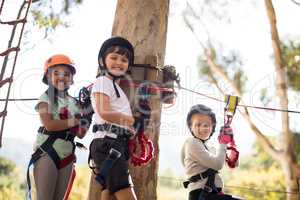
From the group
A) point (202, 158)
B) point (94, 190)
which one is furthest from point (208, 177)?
point (94, 190)

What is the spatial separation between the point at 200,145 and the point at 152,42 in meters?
0.75

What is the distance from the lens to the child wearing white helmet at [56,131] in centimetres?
237

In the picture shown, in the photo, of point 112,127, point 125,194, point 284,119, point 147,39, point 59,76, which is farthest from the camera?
point 284,119

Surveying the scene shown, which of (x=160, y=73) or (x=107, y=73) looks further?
(x=160, y=73)

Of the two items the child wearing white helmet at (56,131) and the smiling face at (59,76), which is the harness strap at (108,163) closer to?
the child wearing white helmet at (56,131)

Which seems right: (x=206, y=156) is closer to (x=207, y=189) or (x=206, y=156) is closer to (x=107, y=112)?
(x=207, y=189)

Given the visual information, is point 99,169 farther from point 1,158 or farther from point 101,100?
point 1,158

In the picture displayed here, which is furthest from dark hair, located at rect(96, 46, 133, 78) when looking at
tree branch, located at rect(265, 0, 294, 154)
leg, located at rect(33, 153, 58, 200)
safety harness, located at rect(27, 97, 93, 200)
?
tree branch, located at rect(265, 0, 294, 154)

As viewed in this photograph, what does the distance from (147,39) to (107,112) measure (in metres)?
0.77

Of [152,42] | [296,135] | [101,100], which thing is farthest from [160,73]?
[296,135]

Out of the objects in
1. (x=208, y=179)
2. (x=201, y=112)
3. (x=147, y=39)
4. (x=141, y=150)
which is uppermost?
(x=147, y=39)

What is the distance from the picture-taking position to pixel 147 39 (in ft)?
8.91

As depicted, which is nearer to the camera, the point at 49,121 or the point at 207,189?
the point at 49,121

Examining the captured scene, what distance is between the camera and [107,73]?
7.64ft
